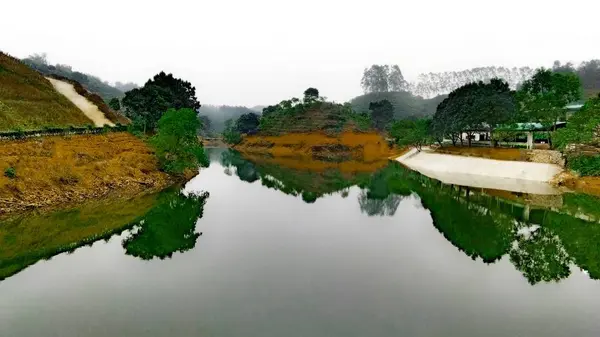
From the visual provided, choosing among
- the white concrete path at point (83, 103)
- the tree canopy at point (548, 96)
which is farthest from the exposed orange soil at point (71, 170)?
the tree canopy at point (548, 96)

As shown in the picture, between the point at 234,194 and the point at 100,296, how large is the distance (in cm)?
3452

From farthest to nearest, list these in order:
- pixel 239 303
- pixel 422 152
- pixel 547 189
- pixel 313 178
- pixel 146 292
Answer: pixel 422 152 < pixel 313 178 < pixel 547 189 < pixel 146 292 < pixel 239 303

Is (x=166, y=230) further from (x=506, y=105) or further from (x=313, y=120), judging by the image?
(x=313, y=120)

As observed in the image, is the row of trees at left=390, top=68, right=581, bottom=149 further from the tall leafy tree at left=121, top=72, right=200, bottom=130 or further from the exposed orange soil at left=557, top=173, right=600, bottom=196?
the tall leafy tree at left=121, top=72, right=200, bottom=130

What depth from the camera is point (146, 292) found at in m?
18.6

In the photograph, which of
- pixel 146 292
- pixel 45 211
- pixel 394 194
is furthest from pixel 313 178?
pixel 146 292

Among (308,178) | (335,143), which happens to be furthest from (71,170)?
(335,143)

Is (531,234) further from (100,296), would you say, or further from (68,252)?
(68,252)

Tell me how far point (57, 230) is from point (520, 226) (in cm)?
3598

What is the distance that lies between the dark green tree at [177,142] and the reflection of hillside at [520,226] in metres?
24.6

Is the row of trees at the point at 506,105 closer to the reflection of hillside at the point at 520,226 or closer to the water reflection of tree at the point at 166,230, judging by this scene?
the reflection of hillside at the point at 520,226

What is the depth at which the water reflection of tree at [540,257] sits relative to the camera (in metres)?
21.5

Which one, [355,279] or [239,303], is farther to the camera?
[355,279]

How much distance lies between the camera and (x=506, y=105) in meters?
67.6
